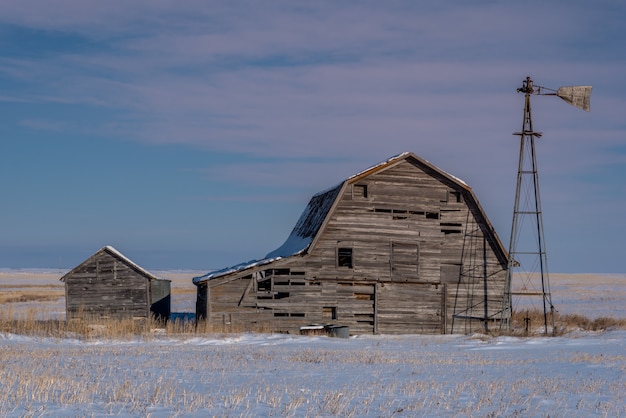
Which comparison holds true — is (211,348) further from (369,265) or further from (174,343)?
(369,265)

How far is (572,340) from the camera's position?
29391 millimetres

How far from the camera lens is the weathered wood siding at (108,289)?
118 feet

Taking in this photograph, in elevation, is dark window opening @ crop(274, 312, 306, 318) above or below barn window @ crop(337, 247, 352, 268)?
below

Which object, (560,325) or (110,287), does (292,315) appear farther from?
(560,325)

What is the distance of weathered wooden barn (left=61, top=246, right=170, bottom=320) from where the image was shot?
35969mm

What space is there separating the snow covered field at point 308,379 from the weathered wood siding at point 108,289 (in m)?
8.54

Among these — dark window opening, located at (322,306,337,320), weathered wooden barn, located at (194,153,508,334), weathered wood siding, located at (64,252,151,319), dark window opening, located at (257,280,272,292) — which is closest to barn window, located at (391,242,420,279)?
weathered wooden barn, located at (194,153,508,334)

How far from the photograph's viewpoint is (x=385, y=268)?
32.8 meters

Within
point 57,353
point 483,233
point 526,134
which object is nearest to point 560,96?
point 526,134

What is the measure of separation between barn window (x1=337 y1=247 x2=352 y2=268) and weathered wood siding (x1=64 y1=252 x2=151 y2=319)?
9.18 meters

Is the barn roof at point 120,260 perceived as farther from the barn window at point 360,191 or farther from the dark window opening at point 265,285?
the barn window at point 360,191

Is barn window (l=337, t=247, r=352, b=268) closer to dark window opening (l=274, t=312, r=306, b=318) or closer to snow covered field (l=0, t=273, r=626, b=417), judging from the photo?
dark window opening (l=274, t=312, r=306, b=318)

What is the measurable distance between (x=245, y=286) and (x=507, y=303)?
1068 cm

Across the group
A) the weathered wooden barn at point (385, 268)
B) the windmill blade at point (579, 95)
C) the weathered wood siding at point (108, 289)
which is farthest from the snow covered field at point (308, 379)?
the windmill blade at point (579, 95)
